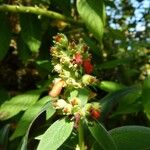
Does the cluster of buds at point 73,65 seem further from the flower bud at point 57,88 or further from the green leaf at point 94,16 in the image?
the green leaf at point 94,16

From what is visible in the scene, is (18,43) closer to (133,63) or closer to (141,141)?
(133,63)

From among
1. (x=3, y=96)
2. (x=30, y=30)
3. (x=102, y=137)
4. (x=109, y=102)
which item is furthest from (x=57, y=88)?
(x=3, y=96)

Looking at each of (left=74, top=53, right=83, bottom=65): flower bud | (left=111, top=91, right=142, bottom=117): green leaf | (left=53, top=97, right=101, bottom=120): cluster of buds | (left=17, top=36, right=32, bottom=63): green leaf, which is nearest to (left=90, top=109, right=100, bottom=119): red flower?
(left=53, top=97, right=101, bottom=120): cluster of buds

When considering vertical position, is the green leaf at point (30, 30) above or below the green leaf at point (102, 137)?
above

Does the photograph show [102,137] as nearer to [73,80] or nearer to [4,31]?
[73,80]

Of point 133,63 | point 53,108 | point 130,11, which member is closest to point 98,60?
point 133,63

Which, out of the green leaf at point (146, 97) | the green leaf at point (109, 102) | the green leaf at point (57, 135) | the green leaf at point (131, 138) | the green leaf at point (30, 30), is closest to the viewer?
the green leaf at point (57, 135)

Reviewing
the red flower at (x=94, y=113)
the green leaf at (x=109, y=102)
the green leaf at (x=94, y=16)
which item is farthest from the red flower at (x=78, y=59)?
the green leaf at (x=94, y=16)
